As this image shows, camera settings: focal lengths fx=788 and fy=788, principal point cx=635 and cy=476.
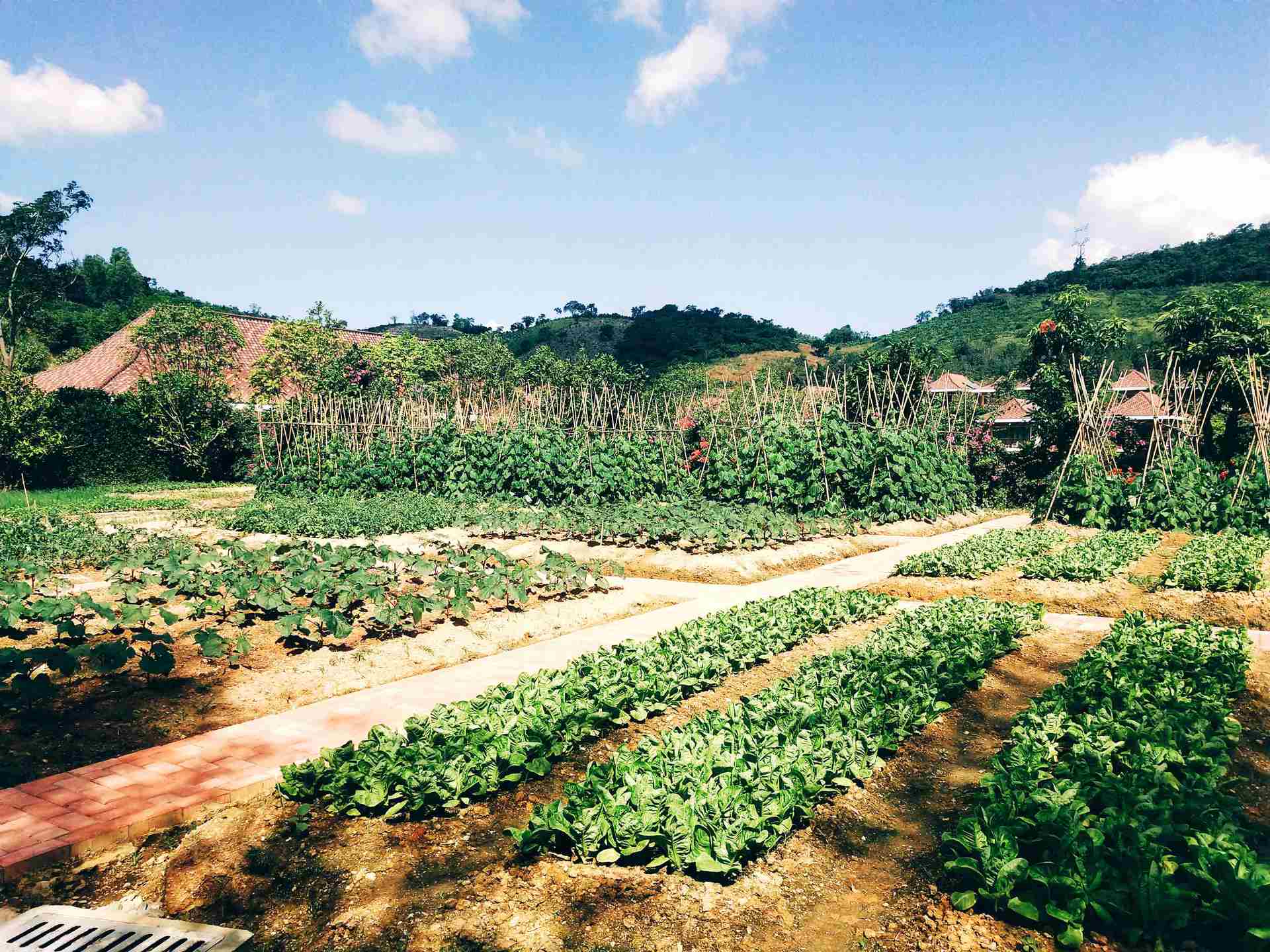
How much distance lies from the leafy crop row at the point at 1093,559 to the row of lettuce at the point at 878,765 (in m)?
2.26

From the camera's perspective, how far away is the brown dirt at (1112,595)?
245 inches

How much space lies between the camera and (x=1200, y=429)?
38.6ft

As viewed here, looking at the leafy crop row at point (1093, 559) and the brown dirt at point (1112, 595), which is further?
the leafy crop row at point (1093, 559)

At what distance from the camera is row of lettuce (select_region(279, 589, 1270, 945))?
2430 millimetres

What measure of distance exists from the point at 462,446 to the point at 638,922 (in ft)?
40.0

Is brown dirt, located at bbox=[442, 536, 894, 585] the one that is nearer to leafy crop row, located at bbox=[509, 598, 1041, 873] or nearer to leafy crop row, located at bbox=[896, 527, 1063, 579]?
leafy crop row, located at bbox=[896, 527, 1063, 579]

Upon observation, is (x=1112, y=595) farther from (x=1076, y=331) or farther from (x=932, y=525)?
(x=1076, y=331)

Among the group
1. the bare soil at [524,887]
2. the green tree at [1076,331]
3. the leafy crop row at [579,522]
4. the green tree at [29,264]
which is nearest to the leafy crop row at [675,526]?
the leafy crop row at [579,522]

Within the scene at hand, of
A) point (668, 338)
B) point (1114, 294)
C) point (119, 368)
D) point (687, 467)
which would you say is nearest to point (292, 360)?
point (119, 368)

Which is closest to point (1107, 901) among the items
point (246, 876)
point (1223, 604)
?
point (246, 876)

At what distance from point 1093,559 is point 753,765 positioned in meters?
6.14

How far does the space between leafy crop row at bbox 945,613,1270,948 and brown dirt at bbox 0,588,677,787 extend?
3.50 meters

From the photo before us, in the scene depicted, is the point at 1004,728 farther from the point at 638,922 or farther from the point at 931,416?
the point at 931,416

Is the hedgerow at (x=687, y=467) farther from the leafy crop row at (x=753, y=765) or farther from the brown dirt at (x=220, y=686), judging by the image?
the leafy crop row at (x=753, y=765)
